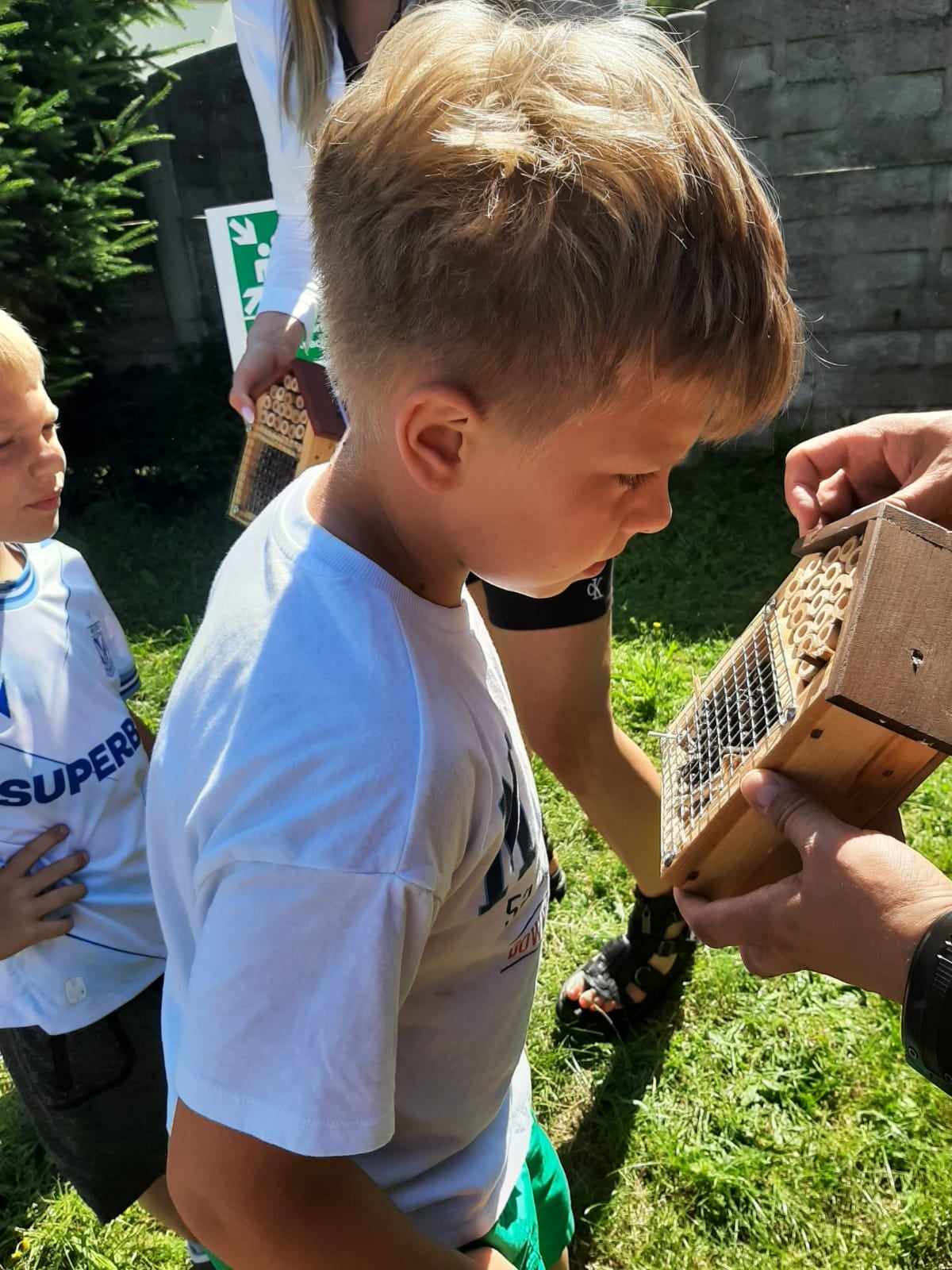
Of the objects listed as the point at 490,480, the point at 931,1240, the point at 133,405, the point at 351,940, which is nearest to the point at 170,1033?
the point at 351,940

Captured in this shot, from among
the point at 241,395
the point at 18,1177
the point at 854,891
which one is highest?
the point at 241,395

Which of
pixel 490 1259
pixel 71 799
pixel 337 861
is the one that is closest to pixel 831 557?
pixel 337 861

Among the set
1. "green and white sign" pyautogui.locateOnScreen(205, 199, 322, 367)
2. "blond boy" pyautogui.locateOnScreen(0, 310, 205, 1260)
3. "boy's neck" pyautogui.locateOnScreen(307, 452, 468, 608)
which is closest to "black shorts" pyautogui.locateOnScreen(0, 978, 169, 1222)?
"blond boy" pyautogui.locateOnScreen(0, 310, 205, 1260)

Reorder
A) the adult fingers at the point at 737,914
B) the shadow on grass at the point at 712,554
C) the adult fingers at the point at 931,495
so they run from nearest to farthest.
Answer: the adult fingers at the point at 737,914, the adult fingers at the point at 931,495, the shadow on grass at the point at 712,554

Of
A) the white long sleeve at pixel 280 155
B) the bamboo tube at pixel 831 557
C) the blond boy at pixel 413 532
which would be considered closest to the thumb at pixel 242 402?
the white long sleeve at pixel 280 155

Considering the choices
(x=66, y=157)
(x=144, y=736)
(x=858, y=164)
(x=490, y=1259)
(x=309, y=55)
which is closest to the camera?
(x=490, y=1259)

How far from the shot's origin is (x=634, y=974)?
2.57 metres

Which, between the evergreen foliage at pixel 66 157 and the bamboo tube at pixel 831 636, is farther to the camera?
the evergreen foliage at pixel 66 157

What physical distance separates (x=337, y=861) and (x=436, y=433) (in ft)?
1.38

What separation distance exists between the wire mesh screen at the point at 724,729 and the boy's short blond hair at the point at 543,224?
49cm

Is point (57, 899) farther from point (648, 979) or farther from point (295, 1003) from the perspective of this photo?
point (648, 979)

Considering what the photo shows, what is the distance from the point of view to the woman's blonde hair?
2150 millimetres

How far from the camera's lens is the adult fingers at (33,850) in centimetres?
161

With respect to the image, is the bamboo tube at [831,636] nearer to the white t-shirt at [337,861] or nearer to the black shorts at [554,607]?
the white t-shirt at [337,861]
